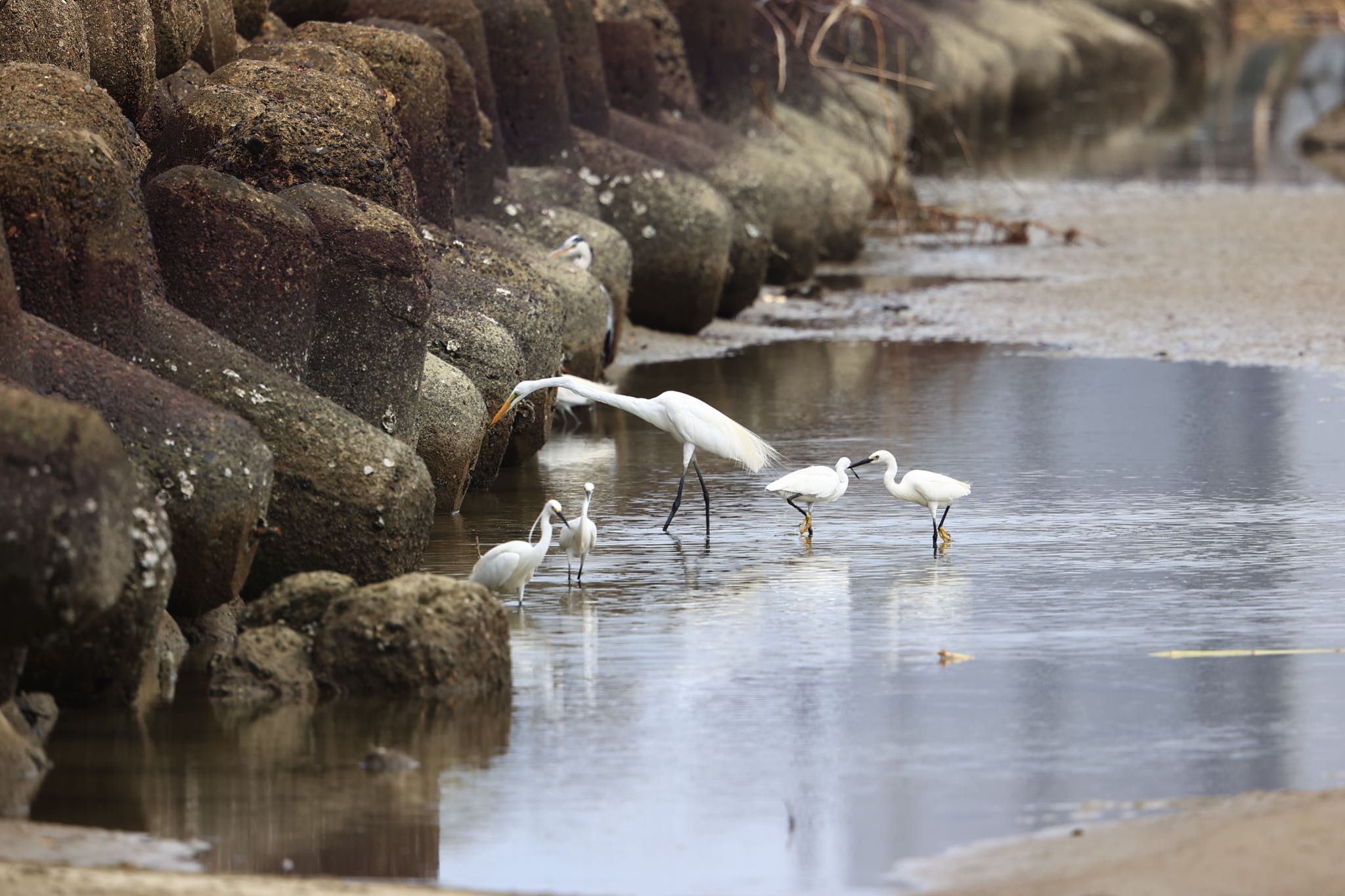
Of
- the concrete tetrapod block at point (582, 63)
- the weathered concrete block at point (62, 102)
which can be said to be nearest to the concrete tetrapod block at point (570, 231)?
the concrete tetrapod block at point (582, 63)

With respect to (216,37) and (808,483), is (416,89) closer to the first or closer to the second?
(216,37)

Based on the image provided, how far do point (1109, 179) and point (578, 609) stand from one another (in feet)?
72.3

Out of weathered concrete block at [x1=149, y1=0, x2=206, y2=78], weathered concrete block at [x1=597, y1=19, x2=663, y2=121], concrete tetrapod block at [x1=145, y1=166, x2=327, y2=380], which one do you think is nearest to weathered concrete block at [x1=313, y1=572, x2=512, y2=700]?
concrete tetrapod block at [x1=145, y1=166, x2=327, y2=380]

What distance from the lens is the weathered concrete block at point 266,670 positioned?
7734 mm

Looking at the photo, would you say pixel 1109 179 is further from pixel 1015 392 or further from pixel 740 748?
pixel 740 748

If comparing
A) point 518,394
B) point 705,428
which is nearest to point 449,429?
point 518,394

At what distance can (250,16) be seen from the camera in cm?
1369

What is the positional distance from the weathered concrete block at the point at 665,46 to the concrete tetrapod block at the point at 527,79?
198 centimetres

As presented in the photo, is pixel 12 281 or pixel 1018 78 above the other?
pixel 1018 78

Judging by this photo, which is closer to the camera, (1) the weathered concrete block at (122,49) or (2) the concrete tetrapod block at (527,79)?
(1) the weathered concrete block at (122,49)

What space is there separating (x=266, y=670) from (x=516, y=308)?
492cm

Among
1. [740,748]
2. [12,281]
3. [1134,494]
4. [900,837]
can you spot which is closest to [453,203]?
[1134,494]

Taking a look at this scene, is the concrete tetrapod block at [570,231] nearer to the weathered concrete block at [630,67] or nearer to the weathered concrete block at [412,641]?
the weathered concrete block at [630,67]

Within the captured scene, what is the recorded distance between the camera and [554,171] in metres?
16.6
